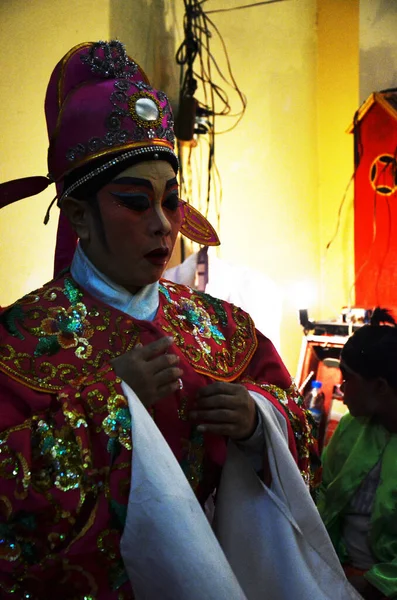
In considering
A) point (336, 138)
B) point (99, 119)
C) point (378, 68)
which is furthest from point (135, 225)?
point (336, 138)

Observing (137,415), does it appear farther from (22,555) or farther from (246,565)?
(246,565)

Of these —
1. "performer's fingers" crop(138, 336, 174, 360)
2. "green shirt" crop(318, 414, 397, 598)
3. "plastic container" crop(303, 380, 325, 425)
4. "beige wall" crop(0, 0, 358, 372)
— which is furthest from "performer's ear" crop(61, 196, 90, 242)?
"plastic container" crop(303, 380, 325, 425)

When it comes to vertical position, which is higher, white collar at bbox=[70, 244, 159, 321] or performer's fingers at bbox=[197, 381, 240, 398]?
white collar at bbox=[70, 244, 159, 321]

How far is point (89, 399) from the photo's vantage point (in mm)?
1078

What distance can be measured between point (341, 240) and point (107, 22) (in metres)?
2.71

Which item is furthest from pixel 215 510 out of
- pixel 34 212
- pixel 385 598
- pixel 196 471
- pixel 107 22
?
pixel 107 22

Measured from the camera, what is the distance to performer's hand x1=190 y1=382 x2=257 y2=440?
1.17 metres

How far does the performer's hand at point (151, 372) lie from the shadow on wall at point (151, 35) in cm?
166

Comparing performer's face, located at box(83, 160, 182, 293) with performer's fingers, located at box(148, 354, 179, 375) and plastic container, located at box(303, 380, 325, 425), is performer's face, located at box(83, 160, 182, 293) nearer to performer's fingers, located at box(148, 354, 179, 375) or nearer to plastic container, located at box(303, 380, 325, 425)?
performer's fingers, located at box(148, 354, 179, 375)

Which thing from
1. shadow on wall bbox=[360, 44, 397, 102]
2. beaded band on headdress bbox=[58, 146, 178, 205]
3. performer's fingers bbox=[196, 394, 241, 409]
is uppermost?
shadow on wall bbox=[360, 44, 397, 102]

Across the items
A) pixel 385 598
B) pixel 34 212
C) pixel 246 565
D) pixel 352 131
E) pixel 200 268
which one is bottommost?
pixel 385 598

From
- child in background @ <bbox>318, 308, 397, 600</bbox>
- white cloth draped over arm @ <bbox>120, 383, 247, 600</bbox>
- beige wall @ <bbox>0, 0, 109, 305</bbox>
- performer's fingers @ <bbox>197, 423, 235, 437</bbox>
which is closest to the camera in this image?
white cloth draped over arm @ <bbox>120, 383, 247, 600</bbox>

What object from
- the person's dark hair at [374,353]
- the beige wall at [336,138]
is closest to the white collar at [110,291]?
the person's dark hair at [374,353]

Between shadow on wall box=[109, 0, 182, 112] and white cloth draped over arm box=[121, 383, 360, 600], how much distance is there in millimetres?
1760
